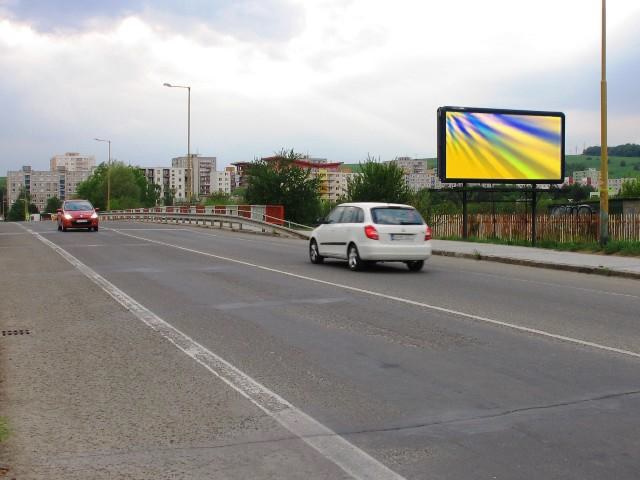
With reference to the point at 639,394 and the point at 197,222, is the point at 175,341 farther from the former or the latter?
the point at 197,222

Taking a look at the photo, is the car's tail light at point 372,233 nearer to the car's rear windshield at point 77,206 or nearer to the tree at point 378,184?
the car's rear windshield at point 77,206

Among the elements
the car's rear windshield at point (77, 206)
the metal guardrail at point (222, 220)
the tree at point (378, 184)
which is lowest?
the metal guardrail at point (222, 220)

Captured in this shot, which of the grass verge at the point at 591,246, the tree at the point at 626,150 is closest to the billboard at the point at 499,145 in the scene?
the grass verge at the point at 591,246

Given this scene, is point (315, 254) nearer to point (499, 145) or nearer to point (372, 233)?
point (372, 233)

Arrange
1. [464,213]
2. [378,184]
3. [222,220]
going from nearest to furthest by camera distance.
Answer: [464,213] < [222,220] < [378,184]

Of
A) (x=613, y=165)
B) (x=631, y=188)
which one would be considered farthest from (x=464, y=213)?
(x=613, y=165)

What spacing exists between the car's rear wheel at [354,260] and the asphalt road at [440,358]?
3.50ft

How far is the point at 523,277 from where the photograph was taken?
54.0 feet

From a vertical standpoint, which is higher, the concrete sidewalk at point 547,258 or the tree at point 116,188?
the tree at point 116,188

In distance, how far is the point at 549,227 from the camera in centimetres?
2792

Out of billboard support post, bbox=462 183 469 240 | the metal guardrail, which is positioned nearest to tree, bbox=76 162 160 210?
the metal guardrail

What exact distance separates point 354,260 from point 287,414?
11.8m

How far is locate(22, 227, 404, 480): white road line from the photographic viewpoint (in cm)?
452

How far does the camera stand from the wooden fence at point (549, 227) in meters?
25.4
